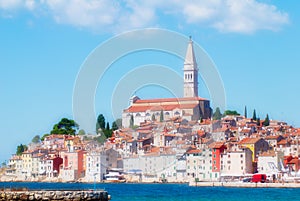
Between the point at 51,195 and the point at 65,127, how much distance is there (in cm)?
7961

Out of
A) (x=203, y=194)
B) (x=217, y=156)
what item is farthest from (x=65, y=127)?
(x=203, y=194)

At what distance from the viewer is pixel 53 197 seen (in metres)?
16.7

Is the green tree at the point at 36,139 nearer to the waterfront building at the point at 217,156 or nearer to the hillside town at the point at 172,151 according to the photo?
the hillside town at the point at 172,151

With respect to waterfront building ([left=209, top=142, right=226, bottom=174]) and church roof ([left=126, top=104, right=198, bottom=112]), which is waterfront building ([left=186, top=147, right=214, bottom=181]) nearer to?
waterfront building ([left=209, top=142, right=226, bottom=174])

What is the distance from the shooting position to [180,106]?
94125 mm

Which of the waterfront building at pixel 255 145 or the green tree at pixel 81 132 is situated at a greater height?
the green tree at pixel 81 132

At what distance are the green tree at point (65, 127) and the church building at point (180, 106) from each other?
6.57 meters

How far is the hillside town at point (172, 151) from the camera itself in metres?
63.5

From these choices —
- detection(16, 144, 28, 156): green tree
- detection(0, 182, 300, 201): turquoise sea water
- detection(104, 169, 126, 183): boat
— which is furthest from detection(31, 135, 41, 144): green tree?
detection(0, 182, 300, 201): turquoise sea water

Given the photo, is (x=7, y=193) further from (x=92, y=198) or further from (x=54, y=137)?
(x=54, y=137)

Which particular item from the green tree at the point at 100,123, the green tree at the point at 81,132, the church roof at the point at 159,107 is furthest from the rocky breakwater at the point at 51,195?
the green tree at the point at 81,132

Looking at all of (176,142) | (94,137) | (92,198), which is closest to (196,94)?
(94,137)

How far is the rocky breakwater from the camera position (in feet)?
54.3

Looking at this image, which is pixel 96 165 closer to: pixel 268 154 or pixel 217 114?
pixel 268 154
